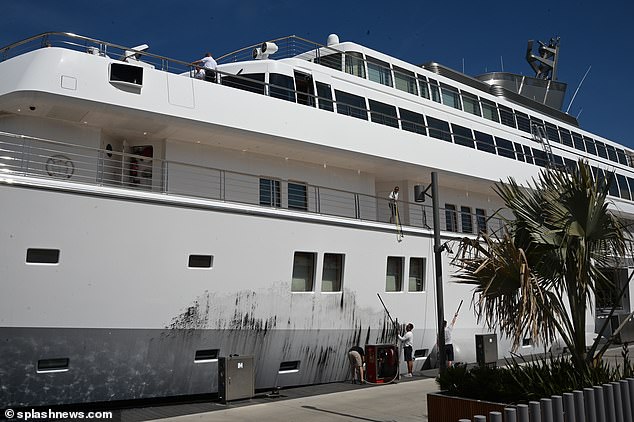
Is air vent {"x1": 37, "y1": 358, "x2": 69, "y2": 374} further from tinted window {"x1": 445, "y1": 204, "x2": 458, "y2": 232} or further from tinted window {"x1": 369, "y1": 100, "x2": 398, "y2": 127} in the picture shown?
tinted window {"x1": 445, "y1": 204, "x2": 458, "y2": 232}

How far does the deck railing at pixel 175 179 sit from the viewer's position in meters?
10.7

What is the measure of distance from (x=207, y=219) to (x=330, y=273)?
11.6ft

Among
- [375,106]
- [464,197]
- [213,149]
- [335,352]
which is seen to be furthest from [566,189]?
[464,197]

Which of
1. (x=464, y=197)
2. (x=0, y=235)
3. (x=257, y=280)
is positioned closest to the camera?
(x=0, y=235)

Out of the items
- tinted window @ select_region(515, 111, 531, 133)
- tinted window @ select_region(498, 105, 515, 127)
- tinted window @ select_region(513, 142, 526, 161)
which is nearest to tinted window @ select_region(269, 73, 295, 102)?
tinted window @ select_region(513, 142, 526, 161)

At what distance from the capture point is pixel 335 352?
13.5 metres

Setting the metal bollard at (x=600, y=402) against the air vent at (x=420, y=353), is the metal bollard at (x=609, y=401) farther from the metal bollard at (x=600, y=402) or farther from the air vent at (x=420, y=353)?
the air vent at (x=420, y=353)

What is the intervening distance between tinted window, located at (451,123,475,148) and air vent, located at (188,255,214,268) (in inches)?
390

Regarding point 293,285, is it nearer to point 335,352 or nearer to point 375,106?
point 335,352

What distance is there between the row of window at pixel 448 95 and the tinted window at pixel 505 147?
4.08 feet

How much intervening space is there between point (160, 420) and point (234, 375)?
71.1 inches

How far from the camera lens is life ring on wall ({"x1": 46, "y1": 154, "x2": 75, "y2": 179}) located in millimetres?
11008

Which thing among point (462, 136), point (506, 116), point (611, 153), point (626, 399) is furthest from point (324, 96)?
point (611, 153)

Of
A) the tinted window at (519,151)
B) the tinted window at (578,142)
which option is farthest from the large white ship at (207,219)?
the tinted window at (578,142)
